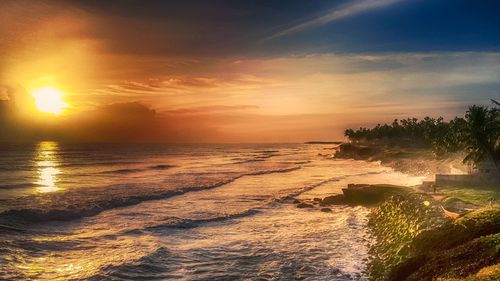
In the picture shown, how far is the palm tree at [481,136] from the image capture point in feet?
184

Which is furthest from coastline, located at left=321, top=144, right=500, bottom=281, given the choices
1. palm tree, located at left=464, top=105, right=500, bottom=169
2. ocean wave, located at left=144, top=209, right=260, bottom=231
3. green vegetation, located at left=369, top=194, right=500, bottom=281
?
palm tree, located at left=464, top=105, right=500, bottom=169

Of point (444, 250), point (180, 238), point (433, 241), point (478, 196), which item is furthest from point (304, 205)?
point (444, 250)

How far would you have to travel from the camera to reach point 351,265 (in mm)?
20641

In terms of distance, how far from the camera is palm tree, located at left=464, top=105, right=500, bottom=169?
56.1 meters

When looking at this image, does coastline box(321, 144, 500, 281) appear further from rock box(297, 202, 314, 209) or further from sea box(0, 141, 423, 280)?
rock box(297, 202, 314, 209)

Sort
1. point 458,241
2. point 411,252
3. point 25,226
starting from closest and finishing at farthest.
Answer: point 458,241
point 411,252
point 25,226

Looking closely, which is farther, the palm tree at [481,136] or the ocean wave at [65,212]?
the palm tree at [481,136]

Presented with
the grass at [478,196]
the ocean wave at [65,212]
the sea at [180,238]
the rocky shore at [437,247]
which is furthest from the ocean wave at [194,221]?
the grass at [478,196]

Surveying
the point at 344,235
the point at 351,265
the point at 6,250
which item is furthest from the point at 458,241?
the point at 6,250

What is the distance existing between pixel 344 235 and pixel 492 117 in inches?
1762

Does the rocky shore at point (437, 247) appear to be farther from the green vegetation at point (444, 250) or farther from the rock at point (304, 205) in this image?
the rock at point (304, 205)

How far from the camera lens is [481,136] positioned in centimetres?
5666

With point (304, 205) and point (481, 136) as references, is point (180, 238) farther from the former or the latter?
point (481, 136)

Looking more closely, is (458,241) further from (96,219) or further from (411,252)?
(96,219)
